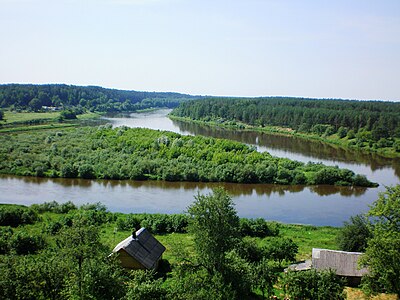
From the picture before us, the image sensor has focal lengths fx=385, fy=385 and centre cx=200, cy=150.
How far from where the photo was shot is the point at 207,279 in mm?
16281

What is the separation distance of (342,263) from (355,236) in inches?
143

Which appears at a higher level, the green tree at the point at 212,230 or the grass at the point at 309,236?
the green tree at the point at 212,230

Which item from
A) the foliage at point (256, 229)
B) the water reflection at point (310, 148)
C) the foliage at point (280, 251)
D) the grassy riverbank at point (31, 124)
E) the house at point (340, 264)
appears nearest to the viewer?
the house at point (340, 264)

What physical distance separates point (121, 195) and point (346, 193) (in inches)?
1009

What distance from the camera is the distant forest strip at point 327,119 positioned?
78500mm

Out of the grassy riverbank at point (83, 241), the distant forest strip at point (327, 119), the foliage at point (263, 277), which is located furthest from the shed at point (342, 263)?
the distant forest strip at point (327, 119)

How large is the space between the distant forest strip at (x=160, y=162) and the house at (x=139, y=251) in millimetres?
24058

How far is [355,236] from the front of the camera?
24562 mm

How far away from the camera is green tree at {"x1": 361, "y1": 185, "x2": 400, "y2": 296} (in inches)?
642

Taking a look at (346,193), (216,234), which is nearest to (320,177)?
(346,193)

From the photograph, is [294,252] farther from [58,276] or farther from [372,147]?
[372,147]

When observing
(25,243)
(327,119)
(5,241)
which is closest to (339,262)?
(25,243)

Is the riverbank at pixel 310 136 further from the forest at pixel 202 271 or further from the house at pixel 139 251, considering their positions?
the house at pixel 139 251

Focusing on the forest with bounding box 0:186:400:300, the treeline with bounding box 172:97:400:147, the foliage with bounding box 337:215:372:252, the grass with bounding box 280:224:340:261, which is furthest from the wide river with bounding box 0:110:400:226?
the treeline with bounding box 172:97:400:147
